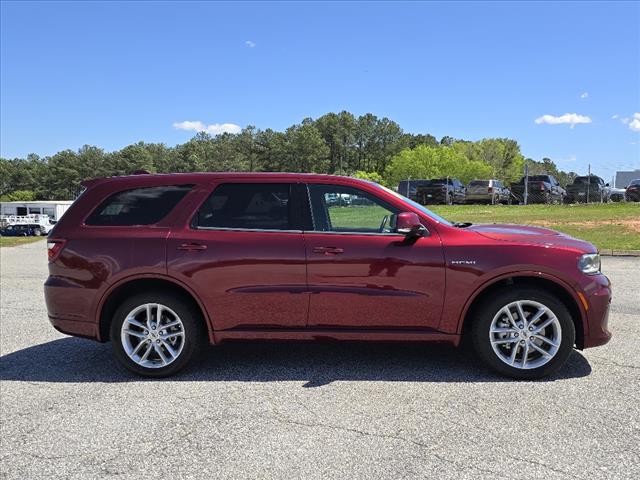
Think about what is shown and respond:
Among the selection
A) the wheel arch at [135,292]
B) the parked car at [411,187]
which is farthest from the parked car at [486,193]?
the wheel arch at [135,292]

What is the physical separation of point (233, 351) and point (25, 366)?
1904mm

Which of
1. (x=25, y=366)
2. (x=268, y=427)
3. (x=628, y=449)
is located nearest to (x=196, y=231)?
(x=268, y=427)

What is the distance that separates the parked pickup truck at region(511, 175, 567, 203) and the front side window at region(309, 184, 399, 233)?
1065 inches

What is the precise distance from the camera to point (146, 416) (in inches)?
145

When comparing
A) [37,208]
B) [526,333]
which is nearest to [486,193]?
[526,333]

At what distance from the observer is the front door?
165 inches

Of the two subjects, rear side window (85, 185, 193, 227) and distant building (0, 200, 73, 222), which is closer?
rear side window (85, 185, 193, 227)

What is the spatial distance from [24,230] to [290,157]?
63660mm

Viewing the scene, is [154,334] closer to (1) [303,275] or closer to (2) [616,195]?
(1) [303,275]

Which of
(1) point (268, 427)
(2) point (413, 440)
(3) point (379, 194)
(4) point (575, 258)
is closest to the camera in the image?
(2) point (413, 440)

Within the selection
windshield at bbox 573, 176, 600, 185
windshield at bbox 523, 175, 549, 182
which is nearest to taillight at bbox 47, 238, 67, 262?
windshield at bbox 523, 175, 549, 182

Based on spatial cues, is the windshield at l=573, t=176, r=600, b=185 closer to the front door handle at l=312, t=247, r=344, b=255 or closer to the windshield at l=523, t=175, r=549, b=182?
the windshield at l=523, t=175, r=549, b=182

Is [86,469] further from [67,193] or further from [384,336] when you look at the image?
[67,193]

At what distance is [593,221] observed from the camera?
56.5 feet
